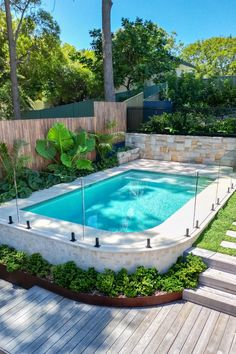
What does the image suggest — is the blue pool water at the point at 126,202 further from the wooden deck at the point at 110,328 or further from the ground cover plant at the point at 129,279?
the wooden deck at the point at 110,328

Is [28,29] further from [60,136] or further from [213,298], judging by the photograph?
[213,298]

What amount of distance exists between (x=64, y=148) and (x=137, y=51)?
864 centimetres

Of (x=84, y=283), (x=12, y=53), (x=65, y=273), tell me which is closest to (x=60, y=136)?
(x=65, y=273)

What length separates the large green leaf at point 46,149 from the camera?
26.0ft

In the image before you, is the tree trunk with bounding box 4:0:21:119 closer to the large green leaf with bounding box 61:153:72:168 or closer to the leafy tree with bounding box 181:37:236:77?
the large green leaf with bounding box 61:153:72:168

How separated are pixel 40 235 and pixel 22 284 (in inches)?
35.0

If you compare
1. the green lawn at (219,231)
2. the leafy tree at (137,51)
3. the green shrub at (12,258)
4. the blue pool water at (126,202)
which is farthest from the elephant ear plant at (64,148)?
the leafy tree at (137,51)

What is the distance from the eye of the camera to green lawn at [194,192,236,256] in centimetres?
465

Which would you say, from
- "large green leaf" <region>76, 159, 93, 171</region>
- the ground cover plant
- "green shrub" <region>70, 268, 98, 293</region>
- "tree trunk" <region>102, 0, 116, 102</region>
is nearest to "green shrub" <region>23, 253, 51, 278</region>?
the ground cover plant

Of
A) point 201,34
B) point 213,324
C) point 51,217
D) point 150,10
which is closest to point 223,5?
point 150,10

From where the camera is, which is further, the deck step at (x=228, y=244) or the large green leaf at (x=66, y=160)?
the large green leaf at (x=66, y=160)

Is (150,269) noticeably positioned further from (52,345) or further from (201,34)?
(201,34)

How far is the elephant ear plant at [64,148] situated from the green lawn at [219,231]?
4386 mm

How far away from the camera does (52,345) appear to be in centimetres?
331
